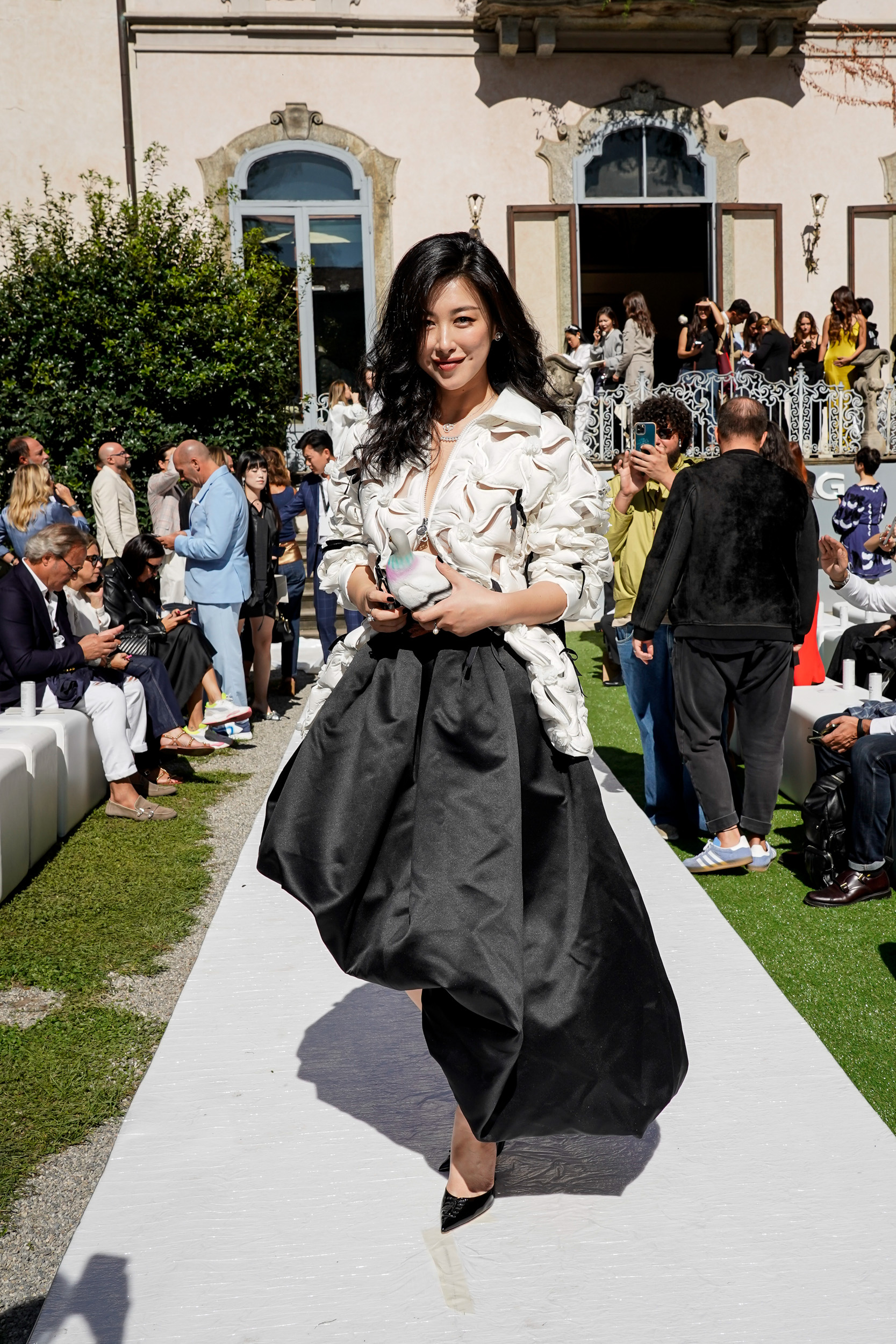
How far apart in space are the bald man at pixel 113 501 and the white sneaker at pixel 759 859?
5.91 m

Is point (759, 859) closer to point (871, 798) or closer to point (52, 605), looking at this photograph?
point (871, 798)

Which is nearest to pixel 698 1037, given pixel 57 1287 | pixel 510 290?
pixel 57 1287

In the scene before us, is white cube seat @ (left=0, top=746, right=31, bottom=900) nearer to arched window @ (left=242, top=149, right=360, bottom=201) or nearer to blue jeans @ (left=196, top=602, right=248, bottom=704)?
blue jeans @ (left=196, top=602, right=248, bottom=704)

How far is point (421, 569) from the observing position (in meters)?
2.28

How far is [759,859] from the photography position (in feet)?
16.7

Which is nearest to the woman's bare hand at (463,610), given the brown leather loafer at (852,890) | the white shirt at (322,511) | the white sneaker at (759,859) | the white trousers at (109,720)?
the brown leather loafer at (852,890)

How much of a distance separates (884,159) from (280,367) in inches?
322

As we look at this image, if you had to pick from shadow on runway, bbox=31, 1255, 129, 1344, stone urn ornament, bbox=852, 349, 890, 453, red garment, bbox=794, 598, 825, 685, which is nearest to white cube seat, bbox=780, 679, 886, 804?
red garment, bbox=794, 598, 825, 685

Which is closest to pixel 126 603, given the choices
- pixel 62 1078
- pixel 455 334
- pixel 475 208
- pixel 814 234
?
pixel 62 1078

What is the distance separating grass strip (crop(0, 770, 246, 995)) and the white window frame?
11.2 metres

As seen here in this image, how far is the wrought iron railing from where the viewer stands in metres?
13.4

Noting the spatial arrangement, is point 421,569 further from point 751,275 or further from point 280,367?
point 751,275

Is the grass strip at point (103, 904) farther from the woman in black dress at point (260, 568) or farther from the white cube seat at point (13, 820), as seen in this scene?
the woman in black dress at point (260, 568)

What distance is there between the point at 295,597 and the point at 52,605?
11.8ft
